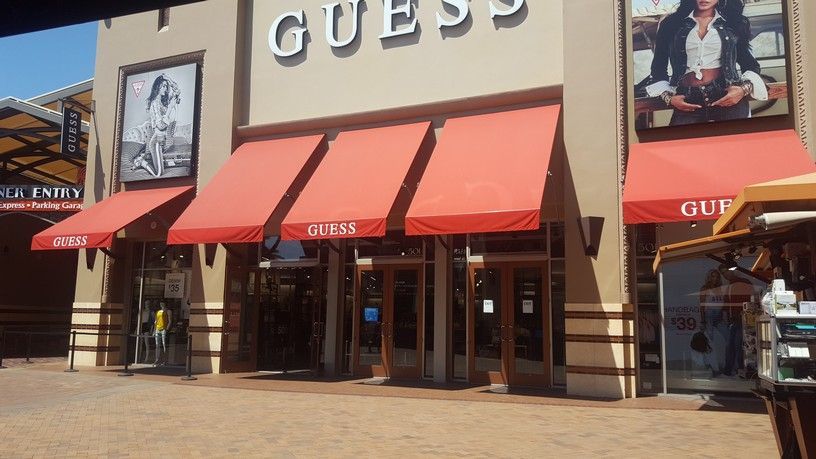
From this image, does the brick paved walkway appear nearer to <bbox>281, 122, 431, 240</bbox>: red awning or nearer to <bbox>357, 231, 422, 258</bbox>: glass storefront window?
<bbox>281, 122, 431, 240</bbox>: red awning

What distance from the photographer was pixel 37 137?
65.7 feet

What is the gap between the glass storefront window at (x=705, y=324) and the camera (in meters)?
11.5

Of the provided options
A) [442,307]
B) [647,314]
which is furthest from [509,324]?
[647,314]

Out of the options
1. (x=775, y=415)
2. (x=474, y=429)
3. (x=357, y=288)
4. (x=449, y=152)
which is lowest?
(x=474, y=429)

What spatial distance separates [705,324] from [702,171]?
281 cm

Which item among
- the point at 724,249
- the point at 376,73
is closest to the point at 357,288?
the point at 376,73

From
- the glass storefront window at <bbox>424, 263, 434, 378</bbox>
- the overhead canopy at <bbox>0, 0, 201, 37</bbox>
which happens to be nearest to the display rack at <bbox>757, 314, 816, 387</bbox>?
the overhead canopy at <bbox>0, 0, 201, 37</bbox>

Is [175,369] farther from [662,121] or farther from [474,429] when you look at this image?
[662,121]

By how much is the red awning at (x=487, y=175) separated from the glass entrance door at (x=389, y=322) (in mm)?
2638

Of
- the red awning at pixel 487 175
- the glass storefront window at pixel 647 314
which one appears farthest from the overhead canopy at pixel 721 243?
the glass storefront window at pixel 647 314

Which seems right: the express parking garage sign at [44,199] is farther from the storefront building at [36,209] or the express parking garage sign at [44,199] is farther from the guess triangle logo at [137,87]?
the guess triangle logo at [137,87]

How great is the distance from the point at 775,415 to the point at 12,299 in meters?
21.9

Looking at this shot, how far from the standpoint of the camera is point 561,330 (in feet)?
41.5

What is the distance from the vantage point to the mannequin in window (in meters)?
Answer: 16.2
